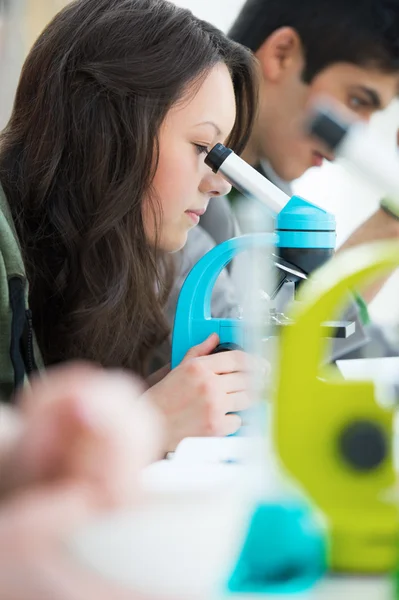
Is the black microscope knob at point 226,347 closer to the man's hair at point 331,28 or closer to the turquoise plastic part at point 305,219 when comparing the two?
the turquoise plastic part at point 305,219

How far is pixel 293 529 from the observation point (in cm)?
31

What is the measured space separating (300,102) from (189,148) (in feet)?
2.51

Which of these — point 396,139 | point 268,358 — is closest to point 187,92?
point 268,358

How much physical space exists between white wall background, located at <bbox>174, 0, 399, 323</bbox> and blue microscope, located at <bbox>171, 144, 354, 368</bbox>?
829 mm

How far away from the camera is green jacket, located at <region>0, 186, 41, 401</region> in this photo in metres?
0.84

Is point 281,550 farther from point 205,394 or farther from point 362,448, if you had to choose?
point 205,394

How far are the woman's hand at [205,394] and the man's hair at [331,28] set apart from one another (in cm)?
101

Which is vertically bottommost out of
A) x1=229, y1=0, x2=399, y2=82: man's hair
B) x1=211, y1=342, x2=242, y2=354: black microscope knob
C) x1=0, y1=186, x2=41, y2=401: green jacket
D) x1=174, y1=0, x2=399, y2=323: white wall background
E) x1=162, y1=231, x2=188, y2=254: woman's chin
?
x1=0, y1=186, x2=41, y2=401: green jacket

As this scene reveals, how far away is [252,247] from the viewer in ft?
2.91

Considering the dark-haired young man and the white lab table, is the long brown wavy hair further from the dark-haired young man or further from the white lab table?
the dark-haired young man

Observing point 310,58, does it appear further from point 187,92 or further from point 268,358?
point 268,358

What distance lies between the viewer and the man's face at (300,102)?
1.66 m

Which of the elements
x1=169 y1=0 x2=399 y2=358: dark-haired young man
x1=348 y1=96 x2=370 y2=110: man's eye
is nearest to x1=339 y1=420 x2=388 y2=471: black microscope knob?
x1=169 y1=0 x2=399 y2=358: dark-haired young man

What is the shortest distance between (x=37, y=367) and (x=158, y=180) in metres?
0.29
